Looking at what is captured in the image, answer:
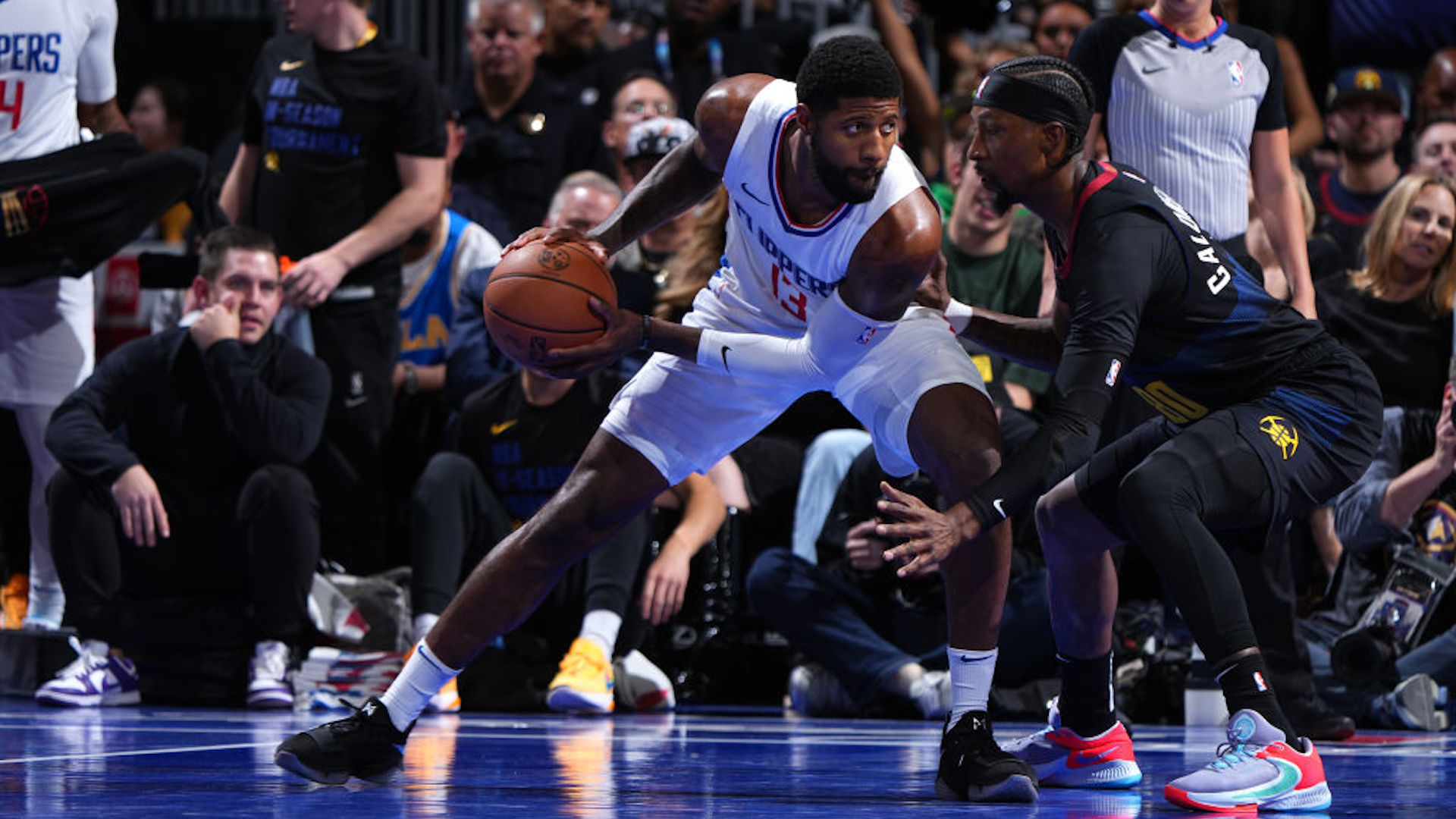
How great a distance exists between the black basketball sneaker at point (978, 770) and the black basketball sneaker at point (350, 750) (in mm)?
1173

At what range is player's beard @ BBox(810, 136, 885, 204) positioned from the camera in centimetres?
391

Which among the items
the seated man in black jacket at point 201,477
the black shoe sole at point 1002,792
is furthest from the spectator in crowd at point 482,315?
the black shoe sole at point 1002,792

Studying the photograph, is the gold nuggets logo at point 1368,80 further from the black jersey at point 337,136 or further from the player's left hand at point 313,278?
the player's left hand at point 313,278

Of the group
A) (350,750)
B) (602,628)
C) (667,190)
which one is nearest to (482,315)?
(602,628)

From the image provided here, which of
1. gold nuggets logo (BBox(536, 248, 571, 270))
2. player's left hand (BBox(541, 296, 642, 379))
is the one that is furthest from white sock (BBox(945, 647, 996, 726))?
gold nuggets logo (BBox(536, 248, 571, 270))

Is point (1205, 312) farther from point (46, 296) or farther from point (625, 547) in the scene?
point (46, 296)

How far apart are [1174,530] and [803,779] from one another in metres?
0.97

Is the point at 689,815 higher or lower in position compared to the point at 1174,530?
lower

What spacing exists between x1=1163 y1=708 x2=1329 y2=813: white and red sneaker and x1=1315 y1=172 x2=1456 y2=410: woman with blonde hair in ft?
10.9

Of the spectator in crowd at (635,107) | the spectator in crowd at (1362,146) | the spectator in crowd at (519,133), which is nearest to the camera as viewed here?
the spectator in crowd at (635,107)

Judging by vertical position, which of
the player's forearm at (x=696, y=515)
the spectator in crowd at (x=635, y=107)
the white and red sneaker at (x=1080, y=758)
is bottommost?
the white and red sneaker at (x=1080, y=758)

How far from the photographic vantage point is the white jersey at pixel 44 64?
660 cm

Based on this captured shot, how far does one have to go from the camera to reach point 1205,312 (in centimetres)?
405

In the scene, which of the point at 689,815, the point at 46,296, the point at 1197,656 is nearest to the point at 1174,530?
the point at 689,815
